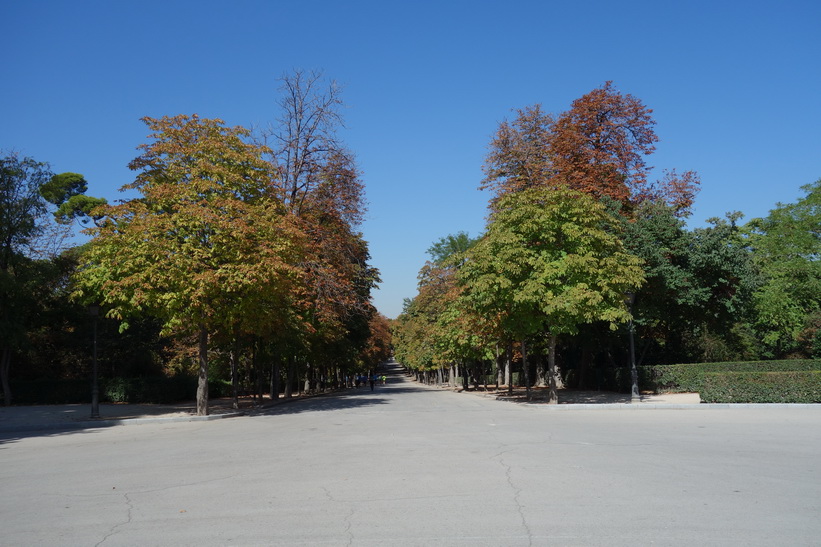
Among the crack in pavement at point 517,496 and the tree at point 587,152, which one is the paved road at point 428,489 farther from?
the tree at point 587,152

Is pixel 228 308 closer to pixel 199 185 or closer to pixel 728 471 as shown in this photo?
pixel 199 185

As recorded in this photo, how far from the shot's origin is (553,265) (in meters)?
22.7

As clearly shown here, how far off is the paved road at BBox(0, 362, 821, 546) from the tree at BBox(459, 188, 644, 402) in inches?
316

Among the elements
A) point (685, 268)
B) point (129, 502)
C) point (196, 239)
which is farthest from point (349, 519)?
point (685, 268)

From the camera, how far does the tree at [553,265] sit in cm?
2223

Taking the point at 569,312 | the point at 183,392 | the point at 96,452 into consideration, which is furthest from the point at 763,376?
the point at 183,392

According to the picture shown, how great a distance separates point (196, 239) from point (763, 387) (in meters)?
21.2

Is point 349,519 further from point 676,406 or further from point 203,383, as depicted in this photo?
point 203,383

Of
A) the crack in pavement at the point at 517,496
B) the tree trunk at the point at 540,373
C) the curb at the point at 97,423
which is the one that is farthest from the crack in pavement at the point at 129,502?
the tree trunk at the point at 540,373

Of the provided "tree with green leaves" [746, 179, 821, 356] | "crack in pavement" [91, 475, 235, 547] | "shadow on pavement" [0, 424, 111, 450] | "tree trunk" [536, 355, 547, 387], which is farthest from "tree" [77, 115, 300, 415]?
"tree with green leaves" [746, 179, 821, 356]

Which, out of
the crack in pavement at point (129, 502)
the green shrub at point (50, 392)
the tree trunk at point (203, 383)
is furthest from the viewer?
the green shrub at point (50, 392)

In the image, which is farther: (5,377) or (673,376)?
(5,377)

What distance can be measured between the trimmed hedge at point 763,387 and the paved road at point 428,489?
705cm

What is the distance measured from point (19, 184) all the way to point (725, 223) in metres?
38.4
